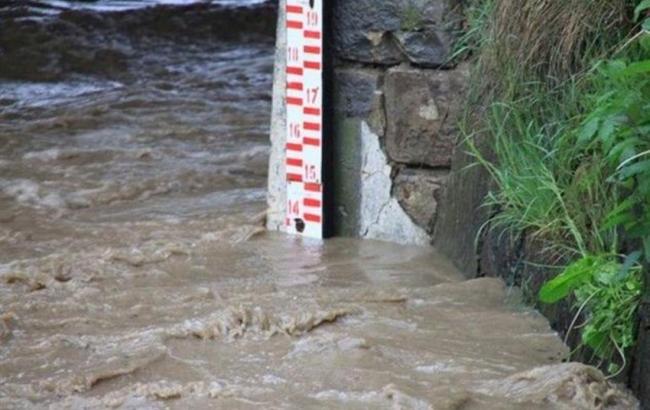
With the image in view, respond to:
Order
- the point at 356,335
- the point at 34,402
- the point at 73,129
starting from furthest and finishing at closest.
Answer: the point at 73,129
the point at 356,335
the point at 34,402

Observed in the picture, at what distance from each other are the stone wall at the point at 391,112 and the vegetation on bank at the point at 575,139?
18 centimetres

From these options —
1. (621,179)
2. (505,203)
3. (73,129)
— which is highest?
(621,179)

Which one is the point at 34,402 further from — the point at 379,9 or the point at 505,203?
the point at 379,9

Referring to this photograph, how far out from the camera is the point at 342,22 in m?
5.87

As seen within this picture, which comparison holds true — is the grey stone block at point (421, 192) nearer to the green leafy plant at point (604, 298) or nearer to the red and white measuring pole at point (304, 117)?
the red and white measuring pole at point (304, 117)

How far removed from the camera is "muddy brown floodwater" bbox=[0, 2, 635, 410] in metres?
4.30

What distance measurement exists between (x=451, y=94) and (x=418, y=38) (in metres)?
0.26

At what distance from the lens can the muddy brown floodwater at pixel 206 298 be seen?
4297mm

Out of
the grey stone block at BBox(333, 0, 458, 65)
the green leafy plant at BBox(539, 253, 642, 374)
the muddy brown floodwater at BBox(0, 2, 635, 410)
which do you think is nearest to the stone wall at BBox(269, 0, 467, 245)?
the grey stone block at BBox(333, 0, 458, 65)

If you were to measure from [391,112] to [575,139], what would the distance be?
128 cm

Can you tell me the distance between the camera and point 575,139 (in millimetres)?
4707

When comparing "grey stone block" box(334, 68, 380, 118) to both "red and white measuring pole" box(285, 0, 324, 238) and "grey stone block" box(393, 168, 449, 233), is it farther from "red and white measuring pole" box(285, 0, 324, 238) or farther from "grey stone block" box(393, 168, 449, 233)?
"grey stone block" box(393, 168, 449, 233)

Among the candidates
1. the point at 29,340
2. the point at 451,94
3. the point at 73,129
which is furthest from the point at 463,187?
the point at 73,129

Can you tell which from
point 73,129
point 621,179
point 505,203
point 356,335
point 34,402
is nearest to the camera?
point 621,179
